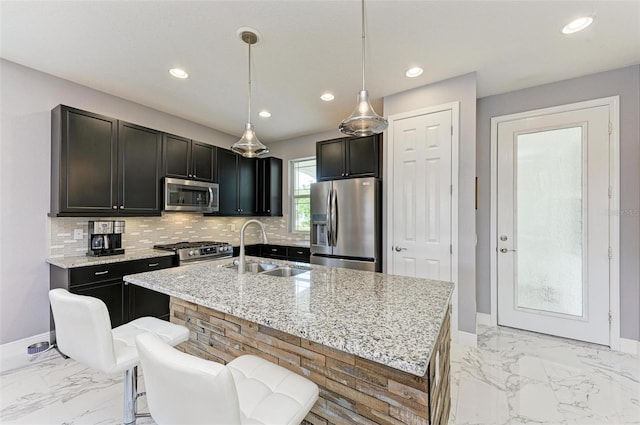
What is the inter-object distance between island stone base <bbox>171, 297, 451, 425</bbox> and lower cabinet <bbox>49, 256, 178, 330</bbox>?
67.9 inches

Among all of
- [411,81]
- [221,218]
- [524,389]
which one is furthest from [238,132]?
[524,389]

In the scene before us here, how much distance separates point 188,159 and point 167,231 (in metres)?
1.05

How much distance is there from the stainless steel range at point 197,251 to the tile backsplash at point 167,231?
0.19m

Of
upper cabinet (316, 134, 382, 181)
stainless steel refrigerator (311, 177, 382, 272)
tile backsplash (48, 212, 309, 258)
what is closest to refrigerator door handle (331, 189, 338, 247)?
stainless steel refrigerator (311, 177, 382, 272)

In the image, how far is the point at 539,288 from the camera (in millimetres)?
2965

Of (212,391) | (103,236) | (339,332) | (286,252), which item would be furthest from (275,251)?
(212,391)

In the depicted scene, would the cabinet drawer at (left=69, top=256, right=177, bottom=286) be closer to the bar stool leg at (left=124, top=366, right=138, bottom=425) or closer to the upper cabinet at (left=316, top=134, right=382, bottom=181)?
the bar stool leg at (left=124, top=366, right=138, bottom=425)

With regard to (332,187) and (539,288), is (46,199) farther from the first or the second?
(539,288)

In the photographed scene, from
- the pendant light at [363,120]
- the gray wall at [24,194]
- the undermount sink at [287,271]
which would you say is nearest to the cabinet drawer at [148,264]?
the gray wall at [24,194]

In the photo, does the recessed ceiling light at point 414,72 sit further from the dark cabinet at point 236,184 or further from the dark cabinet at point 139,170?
the dark cabinet at point 139,170

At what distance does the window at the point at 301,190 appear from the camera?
4.84 metres

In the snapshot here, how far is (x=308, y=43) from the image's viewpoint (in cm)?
220

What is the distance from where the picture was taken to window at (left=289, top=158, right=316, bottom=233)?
484 cm

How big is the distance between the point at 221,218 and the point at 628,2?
16.2 feet
